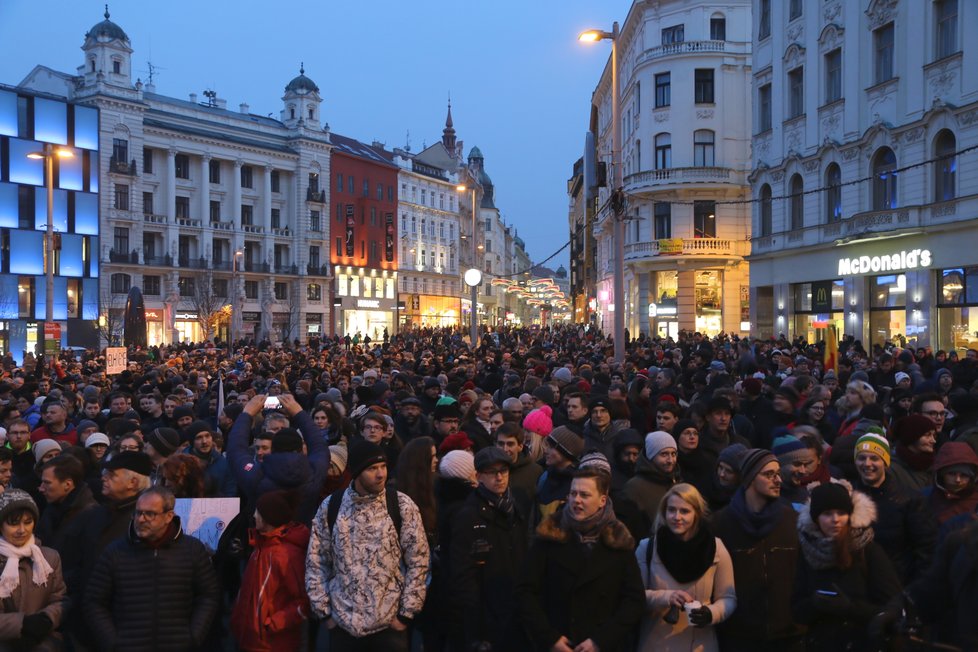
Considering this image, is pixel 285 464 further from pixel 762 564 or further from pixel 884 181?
pixel 884 181

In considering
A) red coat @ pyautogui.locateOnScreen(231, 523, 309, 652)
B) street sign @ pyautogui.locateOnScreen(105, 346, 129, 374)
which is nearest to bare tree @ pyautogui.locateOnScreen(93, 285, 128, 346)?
street sign @ pyautogui.locateOnScreen(105, 346, 129, 374)

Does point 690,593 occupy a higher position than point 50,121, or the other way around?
point 50,121

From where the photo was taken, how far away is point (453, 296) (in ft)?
340

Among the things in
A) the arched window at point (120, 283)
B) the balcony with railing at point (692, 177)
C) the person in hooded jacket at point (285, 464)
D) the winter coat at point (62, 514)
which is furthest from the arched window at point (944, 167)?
the arched window at point (120, 283)

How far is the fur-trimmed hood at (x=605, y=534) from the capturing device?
4.62 m

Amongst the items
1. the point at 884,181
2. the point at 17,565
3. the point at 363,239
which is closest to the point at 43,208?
the point at 363,239

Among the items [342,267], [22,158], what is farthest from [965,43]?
[342,267]

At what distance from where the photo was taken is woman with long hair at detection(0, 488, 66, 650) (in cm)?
486

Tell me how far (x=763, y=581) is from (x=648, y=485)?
152 cm

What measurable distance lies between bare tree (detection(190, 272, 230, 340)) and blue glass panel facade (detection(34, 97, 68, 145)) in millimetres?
13908

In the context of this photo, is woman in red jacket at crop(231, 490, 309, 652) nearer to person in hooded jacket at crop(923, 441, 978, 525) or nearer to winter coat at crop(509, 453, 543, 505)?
winter coat at crop(509, 453, 543, 505)

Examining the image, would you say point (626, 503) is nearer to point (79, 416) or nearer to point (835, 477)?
point (835, 477)

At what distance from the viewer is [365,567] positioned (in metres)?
5.06

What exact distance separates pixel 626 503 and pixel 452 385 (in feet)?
31.0
